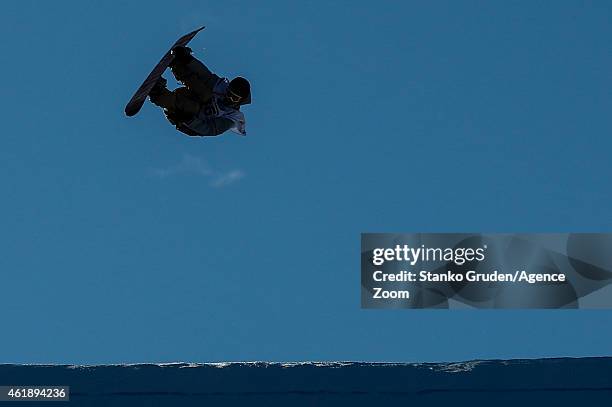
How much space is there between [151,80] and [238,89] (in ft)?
3.82

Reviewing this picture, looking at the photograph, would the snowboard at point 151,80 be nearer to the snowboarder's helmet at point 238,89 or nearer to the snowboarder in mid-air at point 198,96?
the snowboarder in mid-air at point 198,96

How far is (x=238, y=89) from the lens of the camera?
15.9 metres

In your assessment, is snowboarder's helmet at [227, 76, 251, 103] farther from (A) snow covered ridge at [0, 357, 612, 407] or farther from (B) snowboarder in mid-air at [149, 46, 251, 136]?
(A) snow covered ridge at [0, 357, 612, 407]

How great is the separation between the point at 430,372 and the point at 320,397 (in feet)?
5.44

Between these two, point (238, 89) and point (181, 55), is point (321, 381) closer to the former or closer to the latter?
point (238, 89)

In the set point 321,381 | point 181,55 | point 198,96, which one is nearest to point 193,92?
point 198,96

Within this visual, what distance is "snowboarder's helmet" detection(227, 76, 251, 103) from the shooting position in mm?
15883

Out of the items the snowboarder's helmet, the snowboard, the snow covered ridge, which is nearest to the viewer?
the snowboard

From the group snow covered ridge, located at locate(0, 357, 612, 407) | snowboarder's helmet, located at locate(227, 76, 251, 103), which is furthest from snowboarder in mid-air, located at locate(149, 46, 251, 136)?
snow covered ridge, located at locate(0, 357, 612, 407)

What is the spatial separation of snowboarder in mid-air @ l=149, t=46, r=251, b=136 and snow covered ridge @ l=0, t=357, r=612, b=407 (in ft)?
12.2

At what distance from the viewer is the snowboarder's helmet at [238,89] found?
52.1 ft

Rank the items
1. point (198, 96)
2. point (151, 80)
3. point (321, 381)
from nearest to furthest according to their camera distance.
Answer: point (151, 80) → point (198, 96) → point (321, 381)

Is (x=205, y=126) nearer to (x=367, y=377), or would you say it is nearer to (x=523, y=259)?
(x=367, y=377)

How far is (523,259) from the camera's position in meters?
25.3
